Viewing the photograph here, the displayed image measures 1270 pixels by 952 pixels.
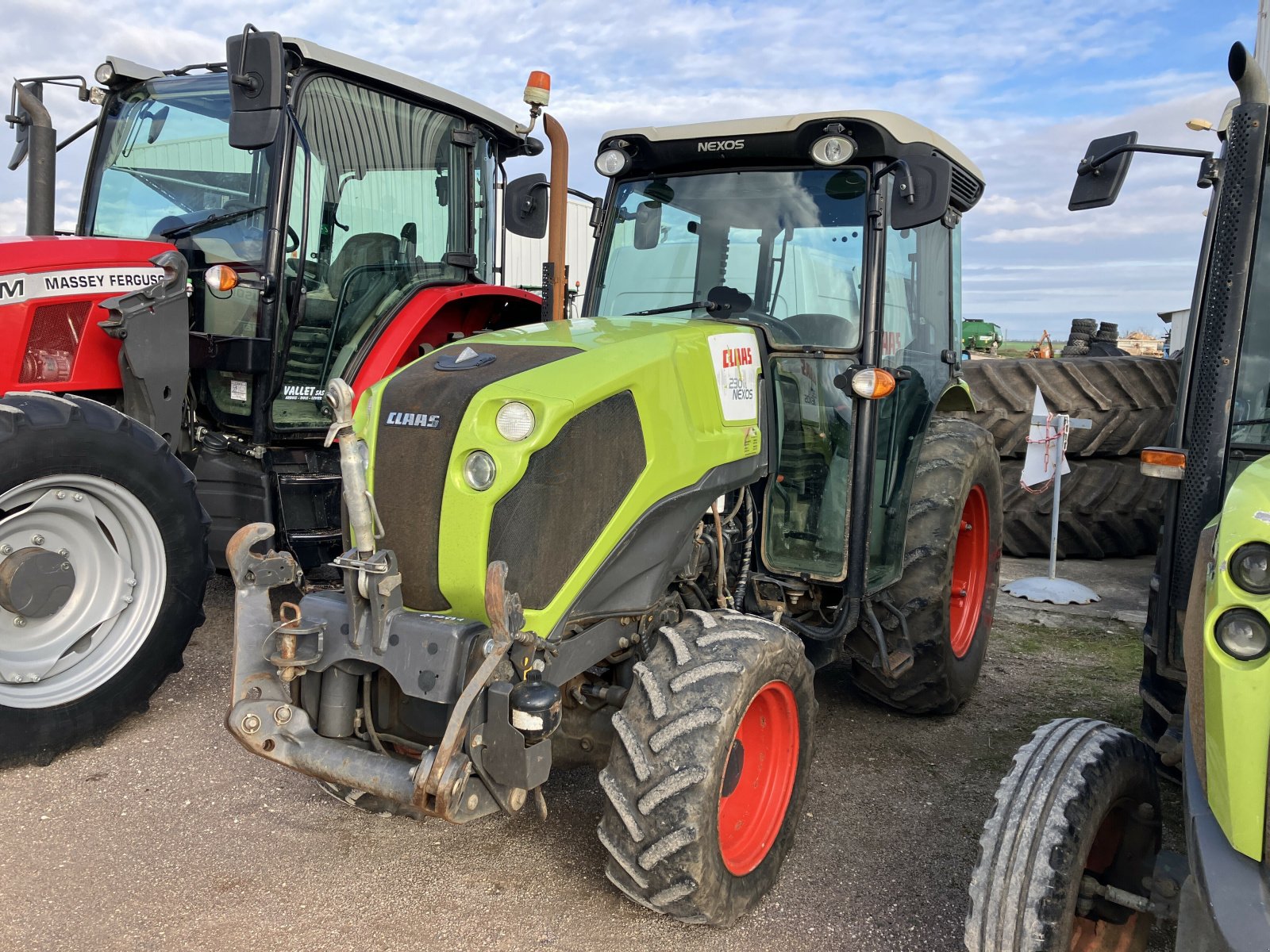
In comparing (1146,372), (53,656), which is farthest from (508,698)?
(1146,372)

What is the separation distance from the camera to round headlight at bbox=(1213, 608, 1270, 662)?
1667 mm

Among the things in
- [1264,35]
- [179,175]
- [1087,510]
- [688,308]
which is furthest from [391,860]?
[1264,35]

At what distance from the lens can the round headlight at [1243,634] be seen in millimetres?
1667

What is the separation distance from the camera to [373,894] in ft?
9.05

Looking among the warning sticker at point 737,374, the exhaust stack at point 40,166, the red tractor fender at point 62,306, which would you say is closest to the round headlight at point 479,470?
the warning sticker at point 737,374

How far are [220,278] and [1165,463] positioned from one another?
3.81m

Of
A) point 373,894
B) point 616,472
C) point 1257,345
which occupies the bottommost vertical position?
point 373,894

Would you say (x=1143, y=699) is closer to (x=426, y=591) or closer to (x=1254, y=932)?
(x=1254, y=932)

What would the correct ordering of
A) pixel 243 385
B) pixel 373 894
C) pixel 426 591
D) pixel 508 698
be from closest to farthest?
pixel 508 698 < pixel 426 591 < pixel 373 894 < pixel 243 385

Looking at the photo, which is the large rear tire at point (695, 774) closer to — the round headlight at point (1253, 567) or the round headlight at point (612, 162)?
the round headlight at point (1253, 567)

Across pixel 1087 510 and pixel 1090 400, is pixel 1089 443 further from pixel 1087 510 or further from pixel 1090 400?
pixel 1087 510

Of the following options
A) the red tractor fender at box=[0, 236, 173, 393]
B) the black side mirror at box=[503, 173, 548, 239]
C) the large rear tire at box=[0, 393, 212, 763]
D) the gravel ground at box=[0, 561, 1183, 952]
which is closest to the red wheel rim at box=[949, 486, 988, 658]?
the gravel ground at box=[0, 561, 1183, 952]

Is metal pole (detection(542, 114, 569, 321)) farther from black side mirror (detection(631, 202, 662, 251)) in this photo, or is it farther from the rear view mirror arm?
the rear view mirror arm

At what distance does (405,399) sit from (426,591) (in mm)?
510
